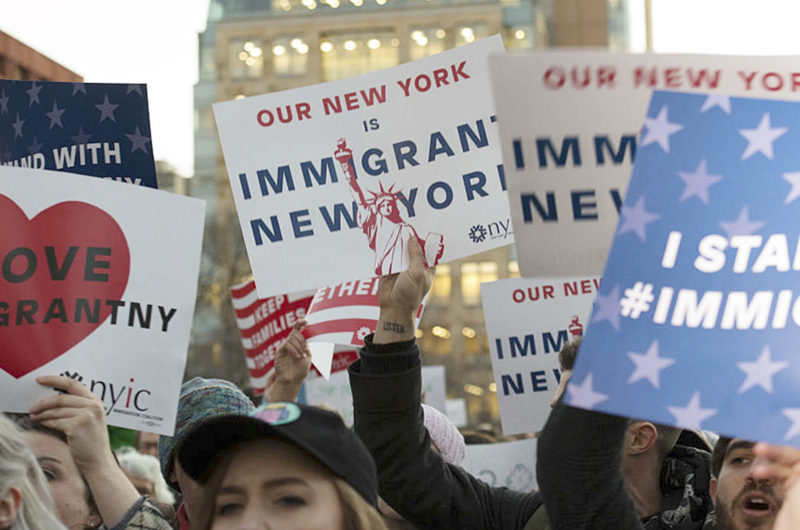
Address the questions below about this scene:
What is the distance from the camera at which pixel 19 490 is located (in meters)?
2.84

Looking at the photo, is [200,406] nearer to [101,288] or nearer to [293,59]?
[101,288]

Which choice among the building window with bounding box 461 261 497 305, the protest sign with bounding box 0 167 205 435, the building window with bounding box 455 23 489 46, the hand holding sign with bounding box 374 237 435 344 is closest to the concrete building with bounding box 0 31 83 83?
the protest sign with bounding box 0 167 205 435

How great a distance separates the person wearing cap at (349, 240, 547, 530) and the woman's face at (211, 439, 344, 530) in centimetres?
63

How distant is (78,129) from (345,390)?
483cm

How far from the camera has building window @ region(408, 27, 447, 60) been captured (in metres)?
69.9

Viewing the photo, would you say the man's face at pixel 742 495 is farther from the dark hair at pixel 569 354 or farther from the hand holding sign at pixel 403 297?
the hand holding sign at pixel 403 297

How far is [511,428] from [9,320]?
8.13 ft

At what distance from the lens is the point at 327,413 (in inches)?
106

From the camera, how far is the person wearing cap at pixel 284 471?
256cm

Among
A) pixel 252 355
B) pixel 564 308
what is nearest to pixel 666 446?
pixel 564 308

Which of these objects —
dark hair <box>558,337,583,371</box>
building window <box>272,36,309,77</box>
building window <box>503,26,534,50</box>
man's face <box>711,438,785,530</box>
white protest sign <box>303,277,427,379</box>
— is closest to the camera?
man's face <box>711,438,785,530</box>

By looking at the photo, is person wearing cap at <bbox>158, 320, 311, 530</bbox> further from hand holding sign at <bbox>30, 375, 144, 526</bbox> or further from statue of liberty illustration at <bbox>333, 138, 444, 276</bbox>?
statue of liberty illustration at <bbox>333, 138, 444, 276</bbox>

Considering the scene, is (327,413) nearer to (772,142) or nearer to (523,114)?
(523,114)

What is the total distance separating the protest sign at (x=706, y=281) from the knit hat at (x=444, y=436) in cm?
182
